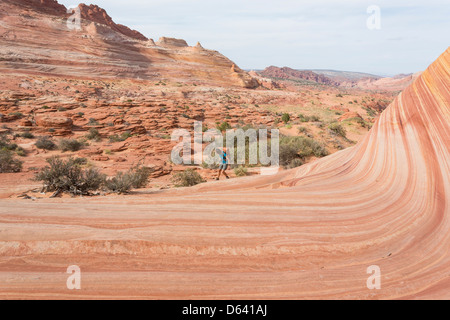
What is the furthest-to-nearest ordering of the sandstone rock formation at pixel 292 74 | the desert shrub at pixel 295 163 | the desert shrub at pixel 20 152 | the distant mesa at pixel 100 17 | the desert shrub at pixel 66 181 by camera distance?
the sandstone rock formation at pixel 292 74
the distant mesa at pixel 100 17
the desert shrub at pixel 20 152
the desert shrub at pixel 295 163
the desert shrub at pixel 66 181

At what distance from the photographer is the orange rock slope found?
1.67 m

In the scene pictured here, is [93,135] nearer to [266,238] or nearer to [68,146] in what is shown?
[68,146]

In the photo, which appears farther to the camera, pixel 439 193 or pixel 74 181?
pixel 74 181

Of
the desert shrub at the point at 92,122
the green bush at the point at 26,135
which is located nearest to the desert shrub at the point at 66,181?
the green bush at the point at 26,135

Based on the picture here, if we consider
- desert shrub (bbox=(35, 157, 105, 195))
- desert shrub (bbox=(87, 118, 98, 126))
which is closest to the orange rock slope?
desert shrub (bbox=(35, 157, 105, 195))

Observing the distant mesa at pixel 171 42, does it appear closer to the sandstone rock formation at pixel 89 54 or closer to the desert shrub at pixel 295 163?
the sandstone rock formation at pixel 89 54

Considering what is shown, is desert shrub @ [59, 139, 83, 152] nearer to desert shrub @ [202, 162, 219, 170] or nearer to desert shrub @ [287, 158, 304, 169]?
desert shrub @ [202, 162, 219, 170]

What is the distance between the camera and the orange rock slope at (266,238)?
1.67m

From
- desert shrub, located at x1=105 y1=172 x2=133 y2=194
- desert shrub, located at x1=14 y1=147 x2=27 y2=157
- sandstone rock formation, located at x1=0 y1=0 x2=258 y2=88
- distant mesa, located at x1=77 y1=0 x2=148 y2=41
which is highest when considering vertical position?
distant mesa, located at x1=77 y1=0 x2=148 y2=41

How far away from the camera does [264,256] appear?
6.44ft

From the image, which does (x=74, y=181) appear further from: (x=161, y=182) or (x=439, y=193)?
(x=439, y=193)
